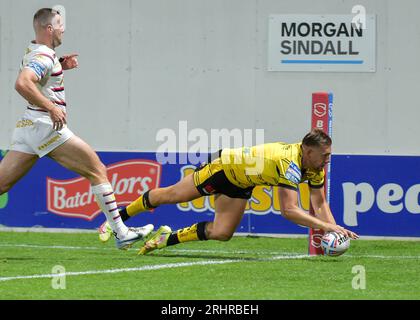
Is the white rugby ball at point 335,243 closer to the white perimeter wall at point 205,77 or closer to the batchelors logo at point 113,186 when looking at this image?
the white perimeter wall at point 205,77

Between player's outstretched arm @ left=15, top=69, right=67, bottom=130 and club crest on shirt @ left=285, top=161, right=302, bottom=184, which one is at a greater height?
player's outstretched arm @ left=15, top=69, right=67, bottom=130

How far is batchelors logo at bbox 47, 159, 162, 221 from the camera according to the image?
574 inches

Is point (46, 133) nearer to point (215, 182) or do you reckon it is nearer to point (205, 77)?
point (215, 182)

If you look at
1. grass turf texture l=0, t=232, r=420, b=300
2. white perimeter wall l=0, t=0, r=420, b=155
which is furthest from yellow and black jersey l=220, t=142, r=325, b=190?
white perimeter wall l=0, t=0, r=420, b=155

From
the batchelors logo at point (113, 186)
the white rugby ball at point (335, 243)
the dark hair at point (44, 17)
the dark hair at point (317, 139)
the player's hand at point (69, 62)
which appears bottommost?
the white rugby ball at point (335, 243)

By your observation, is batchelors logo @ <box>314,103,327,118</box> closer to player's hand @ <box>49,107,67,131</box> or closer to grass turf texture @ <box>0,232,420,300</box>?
grass turf texture @ <box>0,232,420,300</box>

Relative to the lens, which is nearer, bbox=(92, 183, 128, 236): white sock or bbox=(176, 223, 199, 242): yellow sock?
bbox=(92, 183, 128, 236): white sock

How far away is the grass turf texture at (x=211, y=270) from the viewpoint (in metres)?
8.28

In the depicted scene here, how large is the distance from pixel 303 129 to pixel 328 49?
1.04 meters

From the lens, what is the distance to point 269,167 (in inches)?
→ 412

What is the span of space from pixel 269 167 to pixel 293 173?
0.30 metres

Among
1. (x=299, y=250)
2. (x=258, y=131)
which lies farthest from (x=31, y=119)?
(x=258, y=131)

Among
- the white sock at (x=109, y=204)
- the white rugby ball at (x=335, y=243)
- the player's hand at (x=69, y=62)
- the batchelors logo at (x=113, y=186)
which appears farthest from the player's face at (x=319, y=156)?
the batchelors logo at (x=113, y=186)

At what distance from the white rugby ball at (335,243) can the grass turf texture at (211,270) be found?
128 millimetres
